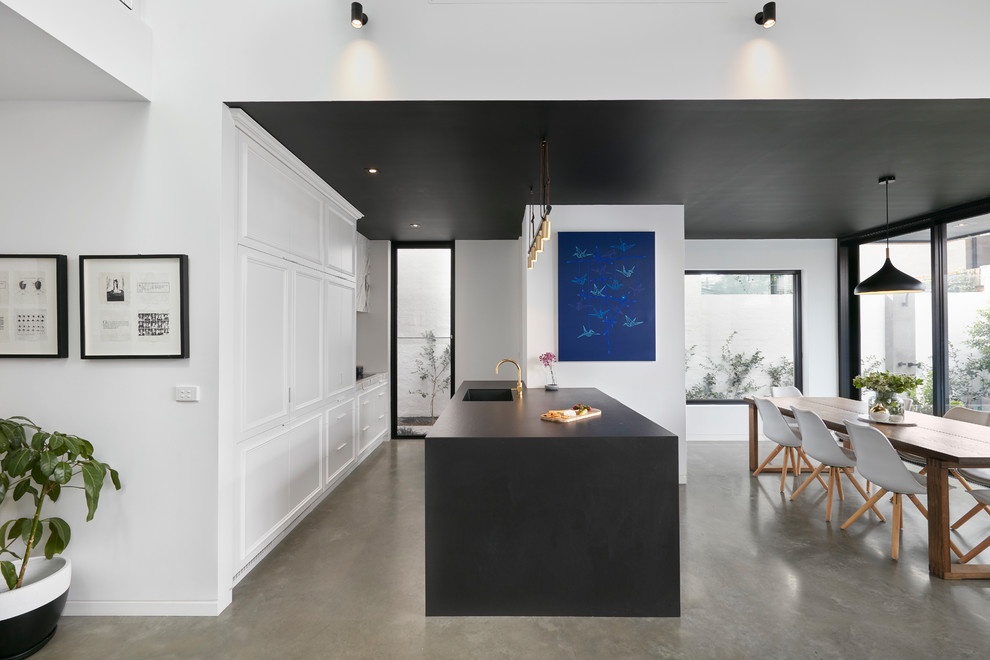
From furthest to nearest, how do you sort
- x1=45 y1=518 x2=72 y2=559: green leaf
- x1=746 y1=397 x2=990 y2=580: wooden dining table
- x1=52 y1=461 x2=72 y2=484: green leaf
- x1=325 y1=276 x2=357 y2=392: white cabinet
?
x1=325 y1=276 x2=357 y2=392: white cabinet → x1=746 y1=397 x2=990 y2=580: wooden dining table → x1=45 y1=518 x2=72 y2=559: green leaf → x1=52 y1=461 x2=72 y2=484: green leaf

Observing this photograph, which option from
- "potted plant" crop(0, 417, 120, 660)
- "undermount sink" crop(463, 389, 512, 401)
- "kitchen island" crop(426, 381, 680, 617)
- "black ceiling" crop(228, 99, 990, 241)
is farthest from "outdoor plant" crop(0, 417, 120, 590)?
"undermount sink" crop(463, 389, 512, 401)

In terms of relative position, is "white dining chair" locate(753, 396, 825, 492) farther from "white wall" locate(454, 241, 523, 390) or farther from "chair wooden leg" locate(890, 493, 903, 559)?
"white wall" locate(454, 241, 523, 390)

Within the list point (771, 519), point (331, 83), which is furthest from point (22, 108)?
point (771, 519)

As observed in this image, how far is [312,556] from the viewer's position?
304 centimetres

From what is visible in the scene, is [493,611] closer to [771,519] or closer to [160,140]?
[771,519]

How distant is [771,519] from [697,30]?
10.9 ft

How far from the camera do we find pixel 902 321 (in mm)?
5426

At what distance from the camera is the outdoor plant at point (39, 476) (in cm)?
210

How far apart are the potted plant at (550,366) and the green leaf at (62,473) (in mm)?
3116

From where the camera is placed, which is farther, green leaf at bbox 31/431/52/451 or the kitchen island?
the kitchen island

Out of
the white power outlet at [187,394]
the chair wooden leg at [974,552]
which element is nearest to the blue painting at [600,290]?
the chair wooden leg at [974,552]

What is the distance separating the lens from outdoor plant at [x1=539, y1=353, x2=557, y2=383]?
431cm

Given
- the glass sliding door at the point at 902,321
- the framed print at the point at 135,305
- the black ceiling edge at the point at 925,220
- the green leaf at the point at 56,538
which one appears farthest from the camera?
the glass sliding door at the point at 902,321

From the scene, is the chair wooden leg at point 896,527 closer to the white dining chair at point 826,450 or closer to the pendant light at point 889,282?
the white dining chair at point 826,450
